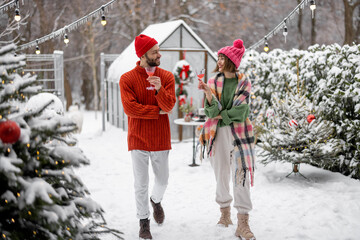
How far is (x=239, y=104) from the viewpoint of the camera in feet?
13.4

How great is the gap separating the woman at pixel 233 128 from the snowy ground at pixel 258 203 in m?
0.46

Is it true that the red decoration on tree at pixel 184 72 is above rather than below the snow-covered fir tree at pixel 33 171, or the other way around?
above

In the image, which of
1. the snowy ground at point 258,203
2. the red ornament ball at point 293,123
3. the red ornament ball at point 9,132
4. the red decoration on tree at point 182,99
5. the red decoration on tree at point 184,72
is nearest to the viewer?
the red ornament ball at point 9,132

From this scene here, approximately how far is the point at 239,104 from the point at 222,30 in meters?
16.1

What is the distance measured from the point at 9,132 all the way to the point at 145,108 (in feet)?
6.42

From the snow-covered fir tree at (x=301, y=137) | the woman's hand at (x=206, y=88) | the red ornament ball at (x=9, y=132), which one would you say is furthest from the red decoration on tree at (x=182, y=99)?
the red ornament ball at (x=9, y=132)

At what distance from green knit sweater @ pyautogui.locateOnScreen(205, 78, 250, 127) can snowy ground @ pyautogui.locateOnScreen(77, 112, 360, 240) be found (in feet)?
4.10

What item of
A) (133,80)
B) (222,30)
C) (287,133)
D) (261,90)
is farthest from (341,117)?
(222,30)

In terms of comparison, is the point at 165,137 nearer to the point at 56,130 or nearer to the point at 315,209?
the point at 56,130

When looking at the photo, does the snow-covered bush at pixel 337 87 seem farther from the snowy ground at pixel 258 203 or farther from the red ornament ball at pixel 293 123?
the red ornament ball at pixel 293 123

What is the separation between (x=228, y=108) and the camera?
165 inches

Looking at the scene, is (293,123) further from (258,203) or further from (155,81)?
(155,81)

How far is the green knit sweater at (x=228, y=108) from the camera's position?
4.04 metres

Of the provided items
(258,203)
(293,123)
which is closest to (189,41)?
(293,123)
